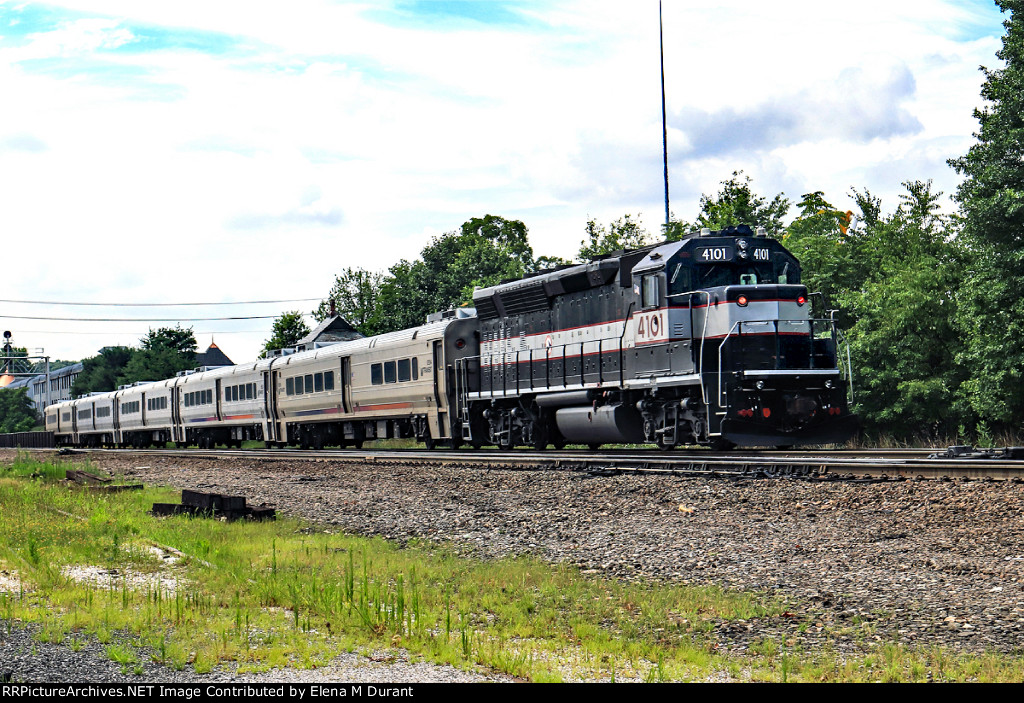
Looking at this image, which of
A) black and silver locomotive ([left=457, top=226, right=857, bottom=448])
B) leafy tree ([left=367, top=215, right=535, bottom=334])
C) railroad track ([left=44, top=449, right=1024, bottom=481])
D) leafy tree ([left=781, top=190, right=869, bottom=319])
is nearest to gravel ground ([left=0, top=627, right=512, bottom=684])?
railroad track ([left=44, top=449, right=1024, bottom=481])

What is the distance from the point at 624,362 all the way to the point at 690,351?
79.4 inches

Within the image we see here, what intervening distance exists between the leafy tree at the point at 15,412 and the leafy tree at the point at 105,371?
8.31 metres

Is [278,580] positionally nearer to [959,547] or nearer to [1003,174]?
[959,547]

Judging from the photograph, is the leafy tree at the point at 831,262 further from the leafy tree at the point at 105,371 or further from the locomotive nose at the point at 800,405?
the leafy tree at the point at 105,371

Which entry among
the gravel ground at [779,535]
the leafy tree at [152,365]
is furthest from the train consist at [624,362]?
the leafy tree at [152,365]

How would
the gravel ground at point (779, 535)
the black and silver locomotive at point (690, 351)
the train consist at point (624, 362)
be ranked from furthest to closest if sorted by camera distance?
the train consist at point (624, 362) → the black and silver locomotive at point (690, 351) → the gravel ground at point (779, 535)

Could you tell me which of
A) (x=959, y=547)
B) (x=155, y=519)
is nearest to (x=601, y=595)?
(x=959, y=547)

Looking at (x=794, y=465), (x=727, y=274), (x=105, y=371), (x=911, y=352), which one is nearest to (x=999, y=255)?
(x=911, y=352)

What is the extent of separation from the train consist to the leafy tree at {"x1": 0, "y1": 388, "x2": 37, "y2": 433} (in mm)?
94102

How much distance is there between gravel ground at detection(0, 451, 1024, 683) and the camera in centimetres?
666

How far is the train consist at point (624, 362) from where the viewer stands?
658 inches

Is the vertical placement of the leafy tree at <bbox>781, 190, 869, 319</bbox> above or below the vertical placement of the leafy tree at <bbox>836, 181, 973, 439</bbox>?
above

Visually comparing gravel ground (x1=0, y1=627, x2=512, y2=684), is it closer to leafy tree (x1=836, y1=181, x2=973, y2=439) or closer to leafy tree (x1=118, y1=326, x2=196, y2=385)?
leafy tree (x1=836, y1=181, x2=973, y2=439)

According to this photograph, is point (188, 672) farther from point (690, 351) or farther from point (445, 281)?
point (445, 281)
